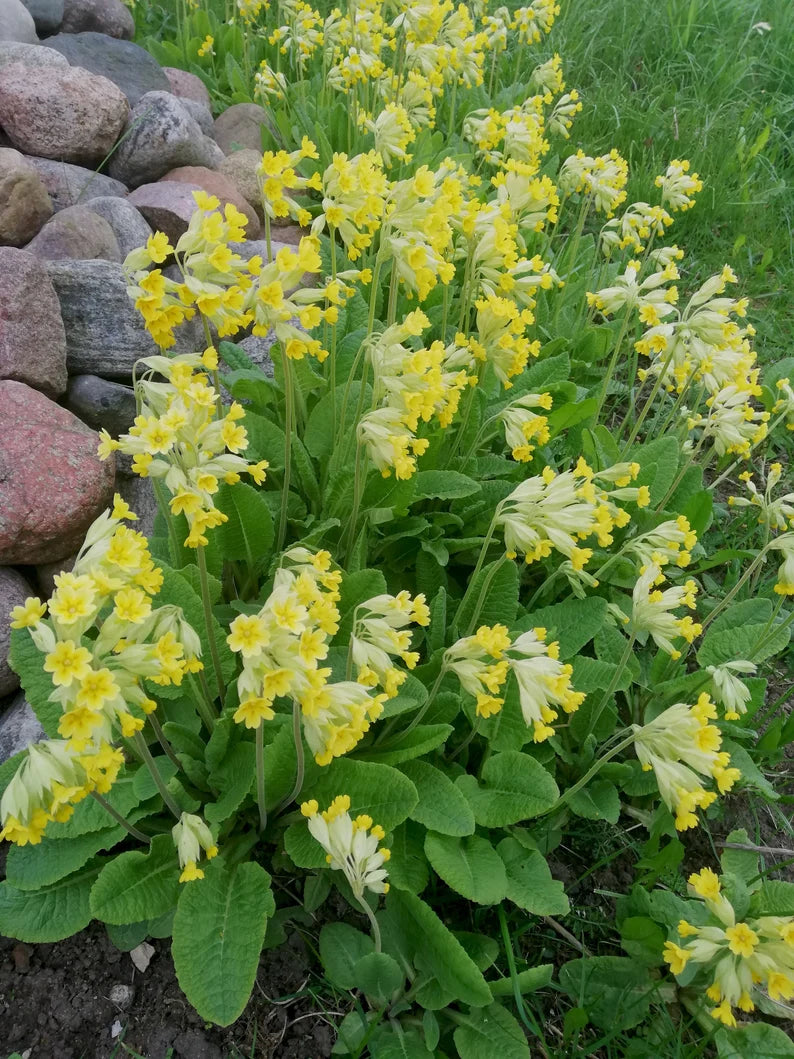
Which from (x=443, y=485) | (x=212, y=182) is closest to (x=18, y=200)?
(x=212, y=182)

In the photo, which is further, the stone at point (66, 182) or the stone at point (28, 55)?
the stone at point (28, 55)

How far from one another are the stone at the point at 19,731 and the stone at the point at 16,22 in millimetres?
3962

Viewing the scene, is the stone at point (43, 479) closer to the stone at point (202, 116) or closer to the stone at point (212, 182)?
the stone at point (212, 182)

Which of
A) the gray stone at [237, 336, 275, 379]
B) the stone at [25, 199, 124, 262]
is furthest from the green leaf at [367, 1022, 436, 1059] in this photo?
the stone at [25, 199, 124, 262]

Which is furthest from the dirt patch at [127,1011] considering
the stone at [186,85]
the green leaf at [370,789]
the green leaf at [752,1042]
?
the stone at [186,85]

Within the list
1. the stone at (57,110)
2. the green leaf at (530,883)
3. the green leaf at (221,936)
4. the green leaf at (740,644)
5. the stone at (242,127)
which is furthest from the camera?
the stone at (242,127)

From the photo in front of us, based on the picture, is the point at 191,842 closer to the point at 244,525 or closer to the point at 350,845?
the point at 350,845

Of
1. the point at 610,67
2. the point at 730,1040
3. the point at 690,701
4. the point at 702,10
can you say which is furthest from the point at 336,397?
the point at 702,10

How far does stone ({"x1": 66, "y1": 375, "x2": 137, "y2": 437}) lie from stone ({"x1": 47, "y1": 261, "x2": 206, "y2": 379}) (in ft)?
0.22

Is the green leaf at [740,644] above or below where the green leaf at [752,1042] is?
above

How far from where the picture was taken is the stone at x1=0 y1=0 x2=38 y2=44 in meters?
4.71

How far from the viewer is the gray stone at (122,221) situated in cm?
398

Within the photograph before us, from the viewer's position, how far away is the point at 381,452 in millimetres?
2301

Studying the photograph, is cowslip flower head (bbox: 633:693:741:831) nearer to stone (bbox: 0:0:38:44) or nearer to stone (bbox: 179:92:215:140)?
stone (bbox: 179:92:215:140)
